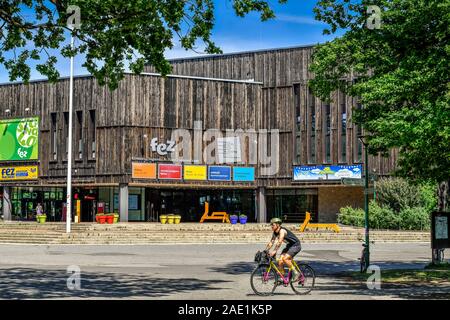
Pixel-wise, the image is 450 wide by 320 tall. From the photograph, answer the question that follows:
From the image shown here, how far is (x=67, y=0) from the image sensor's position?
1658cm

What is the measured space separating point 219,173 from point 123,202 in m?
8.47

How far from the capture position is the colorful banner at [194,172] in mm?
60006

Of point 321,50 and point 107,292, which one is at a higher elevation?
point 321,50

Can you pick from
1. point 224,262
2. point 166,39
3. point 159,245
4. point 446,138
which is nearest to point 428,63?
point 446,138

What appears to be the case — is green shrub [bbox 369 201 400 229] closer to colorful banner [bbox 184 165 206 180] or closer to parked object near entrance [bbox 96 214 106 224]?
colorful banner [bbox 184 165 206 180]

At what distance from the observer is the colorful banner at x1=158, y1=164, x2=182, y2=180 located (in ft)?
193

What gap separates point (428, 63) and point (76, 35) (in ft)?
30.1

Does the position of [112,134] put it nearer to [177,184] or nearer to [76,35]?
[177,184]

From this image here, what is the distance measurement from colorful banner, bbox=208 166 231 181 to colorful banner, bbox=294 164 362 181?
588 cm

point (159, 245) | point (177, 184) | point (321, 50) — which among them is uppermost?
point (321, 50)

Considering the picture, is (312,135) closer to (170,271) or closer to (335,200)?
(335,200)
